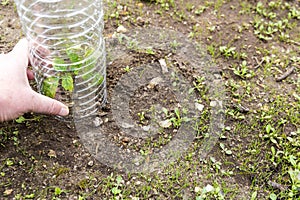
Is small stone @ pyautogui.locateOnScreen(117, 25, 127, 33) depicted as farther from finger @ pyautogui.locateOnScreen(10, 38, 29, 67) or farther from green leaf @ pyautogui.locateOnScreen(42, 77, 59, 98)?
finger @ pyautogui.locateOnScreen(10, 38, 29, 67)

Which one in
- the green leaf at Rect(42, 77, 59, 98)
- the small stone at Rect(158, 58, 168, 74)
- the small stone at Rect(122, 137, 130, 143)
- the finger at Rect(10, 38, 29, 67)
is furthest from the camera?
the small stone at Rect(158, 58, 168, 74)

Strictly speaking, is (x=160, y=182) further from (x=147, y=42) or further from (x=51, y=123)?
(x=147, y=42)

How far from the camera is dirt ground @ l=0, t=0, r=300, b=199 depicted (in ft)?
9.00

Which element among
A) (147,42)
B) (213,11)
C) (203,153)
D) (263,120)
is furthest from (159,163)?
(213,11)

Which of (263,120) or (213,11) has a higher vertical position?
(213,11)

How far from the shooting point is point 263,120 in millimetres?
3219

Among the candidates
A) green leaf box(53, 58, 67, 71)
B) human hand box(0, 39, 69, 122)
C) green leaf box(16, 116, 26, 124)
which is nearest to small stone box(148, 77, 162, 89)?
green leaf box(53, 58, 67, 71)

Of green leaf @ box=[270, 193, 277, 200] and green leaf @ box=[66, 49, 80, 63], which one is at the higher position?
green leaf @ box=[66, 49, 80, 63]

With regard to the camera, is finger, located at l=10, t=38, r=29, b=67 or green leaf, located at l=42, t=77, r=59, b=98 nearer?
finger, located at l=10, t=38, r=29, b=67

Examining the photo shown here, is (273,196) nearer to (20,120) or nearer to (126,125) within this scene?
(126,125)

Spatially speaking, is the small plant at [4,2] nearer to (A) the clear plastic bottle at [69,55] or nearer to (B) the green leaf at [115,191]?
(A) the clear plastic bottle at [69,55]

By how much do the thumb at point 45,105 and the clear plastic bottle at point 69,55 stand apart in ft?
0.78

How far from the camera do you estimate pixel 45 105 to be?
8.48ft

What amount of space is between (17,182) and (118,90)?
1.09 metres
